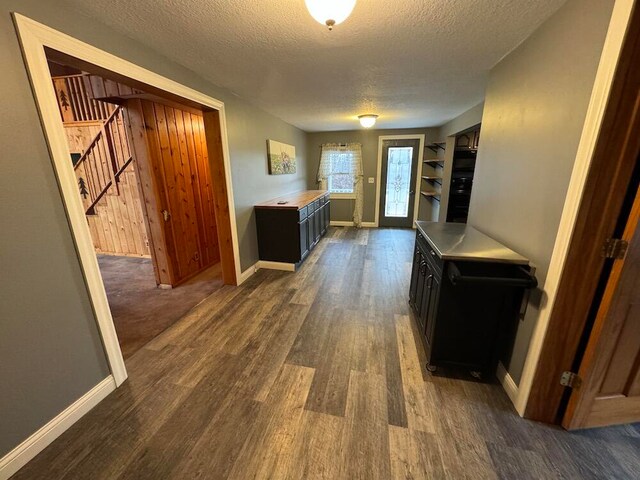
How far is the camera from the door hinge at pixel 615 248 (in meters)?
1.15

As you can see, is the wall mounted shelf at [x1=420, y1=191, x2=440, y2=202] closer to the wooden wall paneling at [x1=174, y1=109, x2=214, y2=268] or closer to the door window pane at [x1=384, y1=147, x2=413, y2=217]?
the door window pane at [x1=384, y1=147, x2=413, y2=217]

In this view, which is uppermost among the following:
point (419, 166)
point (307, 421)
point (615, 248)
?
point (419, 166)

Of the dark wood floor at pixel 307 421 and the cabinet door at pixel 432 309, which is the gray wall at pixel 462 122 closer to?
the cabinet door at pixel 432 309

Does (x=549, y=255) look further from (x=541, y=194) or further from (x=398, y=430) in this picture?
(x=398, y=430)

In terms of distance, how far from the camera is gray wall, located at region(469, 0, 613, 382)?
3.97 ft

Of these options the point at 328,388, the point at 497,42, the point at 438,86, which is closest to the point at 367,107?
the point at 438,86

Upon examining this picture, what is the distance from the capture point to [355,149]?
19.5 feet

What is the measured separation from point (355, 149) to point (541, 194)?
4.88 m

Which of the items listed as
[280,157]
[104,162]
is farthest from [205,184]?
[104,162]

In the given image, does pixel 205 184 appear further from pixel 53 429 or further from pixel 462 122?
pixel 462 122

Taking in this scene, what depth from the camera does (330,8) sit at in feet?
3.54

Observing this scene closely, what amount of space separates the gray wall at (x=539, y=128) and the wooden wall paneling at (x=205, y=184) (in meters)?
3.24

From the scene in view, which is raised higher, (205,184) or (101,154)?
(101,154)

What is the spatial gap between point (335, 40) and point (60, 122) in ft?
5.62
